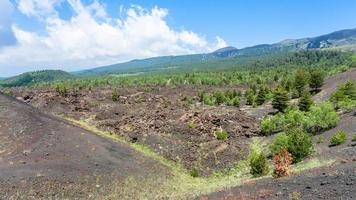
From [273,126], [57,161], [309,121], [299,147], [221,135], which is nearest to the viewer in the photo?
[57,161]

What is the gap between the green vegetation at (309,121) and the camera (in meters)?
49.0

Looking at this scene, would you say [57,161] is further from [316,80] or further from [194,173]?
[316,80]

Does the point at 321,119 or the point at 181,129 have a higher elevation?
the point at 321,119

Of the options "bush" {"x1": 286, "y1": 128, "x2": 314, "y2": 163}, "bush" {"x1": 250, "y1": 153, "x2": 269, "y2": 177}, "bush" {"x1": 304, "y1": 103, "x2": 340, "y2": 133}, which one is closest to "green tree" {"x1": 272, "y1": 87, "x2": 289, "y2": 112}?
"bush" {"x1": 304, "y1": 103, "x2": 340, "y2": 133}

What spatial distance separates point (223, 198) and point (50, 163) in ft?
58.2

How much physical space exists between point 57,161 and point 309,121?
29.6 metres

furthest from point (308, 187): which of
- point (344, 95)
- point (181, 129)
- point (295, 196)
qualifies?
point (344, 95)

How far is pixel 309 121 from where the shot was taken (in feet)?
163

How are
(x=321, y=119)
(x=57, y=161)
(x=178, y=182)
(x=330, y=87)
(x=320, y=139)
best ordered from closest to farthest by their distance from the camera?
1. (x=57, y=161)
2. (x=178, y=182)
3. (x=320, y=139)
4. (x=321, y=119)
5. (x=330, y=87)

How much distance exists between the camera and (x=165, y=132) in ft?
177

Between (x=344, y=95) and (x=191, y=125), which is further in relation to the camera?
(x=344, y=95)

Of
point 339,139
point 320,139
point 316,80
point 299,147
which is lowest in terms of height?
point 316,80

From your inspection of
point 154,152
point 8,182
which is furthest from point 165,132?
point 8,182

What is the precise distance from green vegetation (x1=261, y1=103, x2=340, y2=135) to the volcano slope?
1833 centimetres
